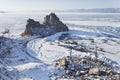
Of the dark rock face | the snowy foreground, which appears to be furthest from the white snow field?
the dark rock face

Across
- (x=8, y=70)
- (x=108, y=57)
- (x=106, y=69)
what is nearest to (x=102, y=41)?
(x=108, y=57)

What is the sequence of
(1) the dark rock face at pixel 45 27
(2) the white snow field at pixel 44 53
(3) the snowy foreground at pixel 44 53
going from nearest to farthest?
(3) the snowy foreground at pixel 44 53
(2) the white snow field at pixel 44 53
(1) the dark rock face at pixel 45 27

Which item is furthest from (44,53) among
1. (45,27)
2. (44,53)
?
(45,27)

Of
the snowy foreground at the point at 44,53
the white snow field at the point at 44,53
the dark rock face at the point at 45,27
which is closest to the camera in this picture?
the snowy foreground at the point at 44,53

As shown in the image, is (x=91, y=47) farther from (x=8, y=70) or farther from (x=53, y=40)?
(x=8, y=70)

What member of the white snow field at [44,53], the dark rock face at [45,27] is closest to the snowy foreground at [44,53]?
the white snow field at [44,53]

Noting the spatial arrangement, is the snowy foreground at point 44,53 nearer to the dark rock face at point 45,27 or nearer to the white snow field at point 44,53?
the white snow field at point 44,53

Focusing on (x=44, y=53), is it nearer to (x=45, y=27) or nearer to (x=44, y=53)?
(x=44, y=53)

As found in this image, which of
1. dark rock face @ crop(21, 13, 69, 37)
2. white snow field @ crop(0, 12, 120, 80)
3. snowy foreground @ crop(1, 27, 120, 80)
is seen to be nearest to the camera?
snowy foreground @ crop(1, 27, 120, 80)

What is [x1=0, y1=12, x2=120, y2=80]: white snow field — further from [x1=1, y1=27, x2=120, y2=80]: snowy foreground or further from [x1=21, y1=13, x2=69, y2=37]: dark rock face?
[x1=21, y1=13, x2=69, y2=37]: dark rock face
